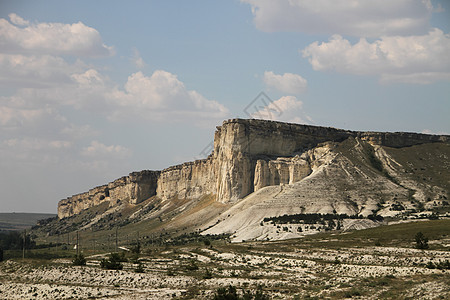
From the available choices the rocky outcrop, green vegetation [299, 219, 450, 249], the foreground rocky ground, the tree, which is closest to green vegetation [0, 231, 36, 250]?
the rocky outcrop

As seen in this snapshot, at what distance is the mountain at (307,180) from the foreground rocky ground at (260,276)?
42.6 metres

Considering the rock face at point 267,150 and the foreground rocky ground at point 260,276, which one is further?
the rock face at point 267,150

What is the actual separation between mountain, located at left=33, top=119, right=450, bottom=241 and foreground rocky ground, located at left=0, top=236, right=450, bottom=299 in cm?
4258

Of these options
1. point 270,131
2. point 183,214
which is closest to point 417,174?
point 270,131

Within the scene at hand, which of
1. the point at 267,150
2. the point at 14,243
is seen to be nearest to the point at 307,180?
the point at 267,150

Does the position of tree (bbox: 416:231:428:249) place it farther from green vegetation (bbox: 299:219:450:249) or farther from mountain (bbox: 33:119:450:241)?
mountain (bbox: 33:119:450:241)

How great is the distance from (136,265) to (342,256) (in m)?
22.0

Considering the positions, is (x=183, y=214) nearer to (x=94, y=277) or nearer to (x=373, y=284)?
(x=94, y=277)

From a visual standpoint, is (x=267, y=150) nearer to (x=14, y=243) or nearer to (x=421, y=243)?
(x=14, y=243)

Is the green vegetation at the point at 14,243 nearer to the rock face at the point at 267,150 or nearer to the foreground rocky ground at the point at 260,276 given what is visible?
the rock face at the point at 267,150

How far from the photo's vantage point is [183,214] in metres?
164

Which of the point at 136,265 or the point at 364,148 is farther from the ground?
the point at 364,148

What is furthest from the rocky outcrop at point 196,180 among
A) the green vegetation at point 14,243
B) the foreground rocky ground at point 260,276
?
the foreground rocky ground at point 260,276

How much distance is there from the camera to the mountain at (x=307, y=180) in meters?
124
